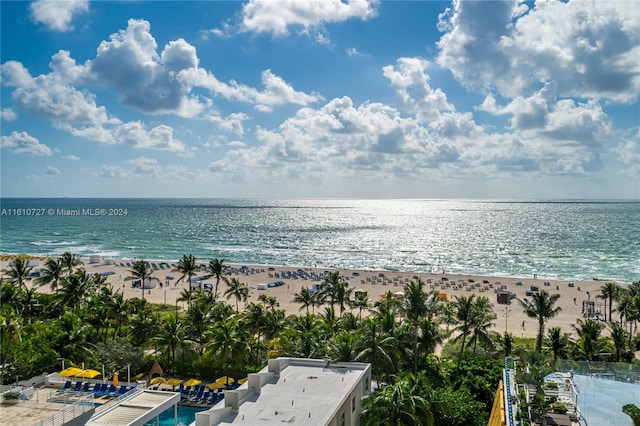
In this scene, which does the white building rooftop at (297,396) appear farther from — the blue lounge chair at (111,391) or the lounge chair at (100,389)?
the lounge chair at (100,389)

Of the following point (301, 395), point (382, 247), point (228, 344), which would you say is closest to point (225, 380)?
point (228, 344)

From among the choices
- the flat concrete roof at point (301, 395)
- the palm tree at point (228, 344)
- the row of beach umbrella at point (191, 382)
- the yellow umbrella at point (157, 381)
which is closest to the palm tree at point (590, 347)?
the flat concrete roof at point (301, 395)

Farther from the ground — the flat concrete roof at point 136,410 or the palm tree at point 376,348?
the flat concrete roof at point 136,410

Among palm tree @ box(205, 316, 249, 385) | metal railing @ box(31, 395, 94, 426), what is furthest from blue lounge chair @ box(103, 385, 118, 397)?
palm tree @ box(205, 316, 249, 385)

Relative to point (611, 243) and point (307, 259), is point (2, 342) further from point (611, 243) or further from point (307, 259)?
point (611, 243)

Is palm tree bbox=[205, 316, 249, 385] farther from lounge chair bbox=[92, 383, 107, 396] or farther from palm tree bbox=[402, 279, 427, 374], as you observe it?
palm tree bbox=[402, 279, 427, 374]

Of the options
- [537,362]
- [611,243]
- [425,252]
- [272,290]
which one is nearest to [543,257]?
[425,252]
